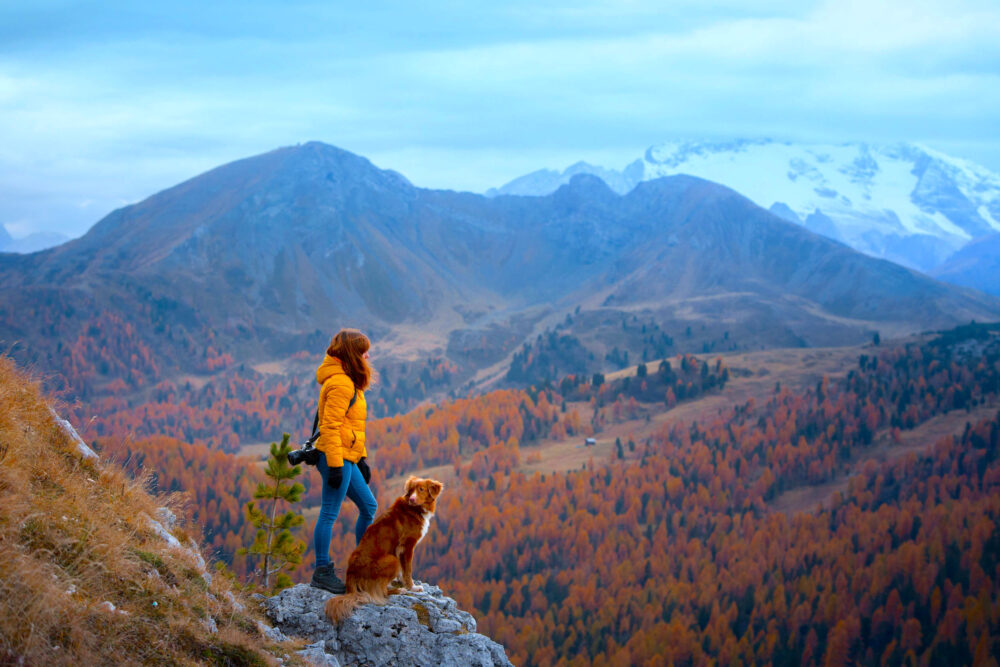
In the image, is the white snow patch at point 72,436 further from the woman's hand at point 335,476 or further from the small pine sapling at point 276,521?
the woman's hand at point 335,476

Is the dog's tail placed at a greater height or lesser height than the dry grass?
lesser

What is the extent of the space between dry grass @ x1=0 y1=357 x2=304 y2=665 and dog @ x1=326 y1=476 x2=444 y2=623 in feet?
5.65

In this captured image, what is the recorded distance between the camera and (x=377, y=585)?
14719 millimetres

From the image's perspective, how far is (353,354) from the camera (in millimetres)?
14125

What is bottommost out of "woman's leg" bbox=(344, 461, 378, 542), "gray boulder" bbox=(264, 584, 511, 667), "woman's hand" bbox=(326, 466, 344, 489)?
"gray boulder" bbox=(264, 584, 511, 667)

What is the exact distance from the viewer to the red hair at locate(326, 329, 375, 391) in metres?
14.1

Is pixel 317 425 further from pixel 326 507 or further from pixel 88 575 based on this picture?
pixel 88 575

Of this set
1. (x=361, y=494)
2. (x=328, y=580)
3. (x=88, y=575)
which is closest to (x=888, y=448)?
(x=328, y=580)

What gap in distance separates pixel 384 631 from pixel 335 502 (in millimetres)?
3024

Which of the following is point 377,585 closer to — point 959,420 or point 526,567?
point 526,567

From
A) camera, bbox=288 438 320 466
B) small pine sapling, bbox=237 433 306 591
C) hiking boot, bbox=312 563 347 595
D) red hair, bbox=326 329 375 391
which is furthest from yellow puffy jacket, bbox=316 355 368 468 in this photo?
small pine sapling, bbox=237 433 306 591

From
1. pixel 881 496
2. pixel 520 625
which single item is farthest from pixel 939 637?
pixel 520 625

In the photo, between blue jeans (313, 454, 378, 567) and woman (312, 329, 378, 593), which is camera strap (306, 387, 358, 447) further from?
blue jeans (313, 454, 378, 567)

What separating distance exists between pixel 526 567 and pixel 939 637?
208 ft
